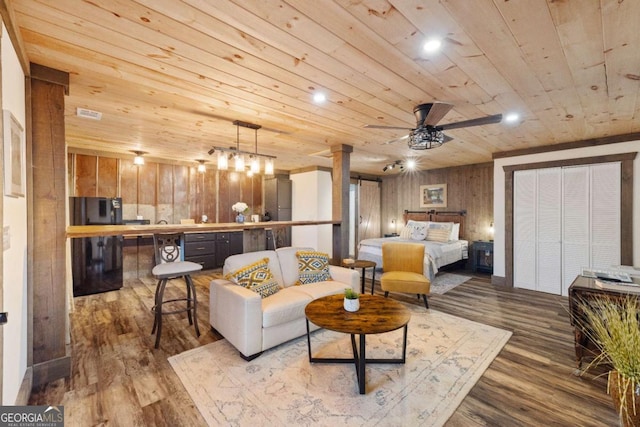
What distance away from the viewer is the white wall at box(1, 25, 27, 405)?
1.50m

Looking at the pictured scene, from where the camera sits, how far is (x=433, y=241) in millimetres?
6023

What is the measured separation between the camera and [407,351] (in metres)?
2.66

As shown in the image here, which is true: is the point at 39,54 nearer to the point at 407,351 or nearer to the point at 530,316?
the point at 407,351

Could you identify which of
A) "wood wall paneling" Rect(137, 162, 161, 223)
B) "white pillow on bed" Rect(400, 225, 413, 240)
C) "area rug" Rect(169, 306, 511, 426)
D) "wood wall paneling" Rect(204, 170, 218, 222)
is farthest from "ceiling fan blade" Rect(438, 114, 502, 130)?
"wood wall paneling" Rect(137, 162, 161, 223)

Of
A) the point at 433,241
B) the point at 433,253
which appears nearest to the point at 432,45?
the point at 433,253

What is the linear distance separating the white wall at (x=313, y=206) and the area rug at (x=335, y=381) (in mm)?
4137

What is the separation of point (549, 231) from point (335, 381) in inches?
177

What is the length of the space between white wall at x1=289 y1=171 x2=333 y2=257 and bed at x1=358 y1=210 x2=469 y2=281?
4.33 feet


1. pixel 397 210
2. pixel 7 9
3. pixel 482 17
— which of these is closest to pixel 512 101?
pixel 482 17

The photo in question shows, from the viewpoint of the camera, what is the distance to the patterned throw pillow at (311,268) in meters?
3.38

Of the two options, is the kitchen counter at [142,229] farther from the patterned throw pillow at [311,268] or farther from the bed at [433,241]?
the bed at [433,241]

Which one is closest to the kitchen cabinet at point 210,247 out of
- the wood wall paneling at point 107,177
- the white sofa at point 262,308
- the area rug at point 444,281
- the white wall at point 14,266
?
the wood wall paneling at point 107,177

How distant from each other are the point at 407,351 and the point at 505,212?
3.67m

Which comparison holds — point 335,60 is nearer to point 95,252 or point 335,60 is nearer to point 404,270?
point 404,270
